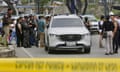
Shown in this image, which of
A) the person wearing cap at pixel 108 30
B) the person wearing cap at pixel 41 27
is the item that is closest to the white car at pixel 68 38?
the person wearing cap at pixel 108 30

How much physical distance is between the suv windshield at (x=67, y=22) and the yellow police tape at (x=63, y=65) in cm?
1268

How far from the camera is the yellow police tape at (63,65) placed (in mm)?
10109

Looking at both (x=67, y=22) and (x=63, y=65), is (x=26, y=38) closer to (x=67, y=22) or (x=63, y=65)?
(x=67, y=22)

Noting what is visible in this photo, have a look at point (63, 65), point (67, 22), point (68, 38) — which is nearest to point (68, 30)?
point (68, 38)

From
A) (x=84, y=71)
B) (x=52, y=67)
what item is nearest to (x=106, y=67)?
(x=84, y=71)

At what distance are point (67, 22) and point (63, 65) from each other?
1312 cm

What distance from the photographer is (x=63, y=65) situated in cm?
1017

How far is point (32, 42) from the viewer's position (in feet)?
88.8

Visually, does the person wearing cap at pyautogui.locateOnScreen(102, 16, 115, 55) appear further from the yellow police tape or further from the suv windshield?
the yellow police tape

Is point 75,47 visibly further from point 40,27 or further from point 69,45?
point 40,27

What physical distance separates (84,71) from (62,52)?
13.0 metres

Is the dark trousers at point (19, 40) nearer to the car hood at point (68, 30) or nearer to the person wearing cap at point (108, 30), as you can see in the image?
the car hood at point (68, 30)

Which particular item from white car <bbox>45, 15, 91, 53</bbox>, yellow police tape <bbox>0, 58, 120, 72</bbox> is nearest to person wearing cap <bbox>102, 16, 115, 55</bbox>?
white car <bbox>45, 15, 91, 53</bbox>

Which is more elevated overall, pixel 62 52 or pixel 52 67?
pixel 52 67
